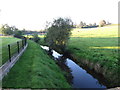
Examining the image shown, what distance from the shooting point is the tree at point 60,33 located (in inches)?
1179

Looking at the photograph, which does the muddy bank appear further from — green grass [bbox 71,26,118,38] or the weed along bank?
green grass [bbox 71,26,118,38]

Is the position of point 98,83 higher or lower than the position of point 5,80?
lower

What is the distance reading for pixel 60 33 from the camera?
1180 inches

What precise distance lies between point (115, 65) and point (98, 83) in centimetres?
306

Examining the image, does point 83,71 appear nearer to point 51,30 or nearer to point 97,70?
point 97,70

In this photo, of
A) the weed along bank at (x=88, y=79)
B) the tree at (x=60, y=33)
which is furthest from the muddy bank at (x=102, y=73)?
the tree at (x=60, y=33)

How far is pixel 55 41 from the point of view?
31.3 metres

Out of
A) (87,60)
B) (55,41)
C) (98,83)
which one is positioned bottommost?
(98,83)

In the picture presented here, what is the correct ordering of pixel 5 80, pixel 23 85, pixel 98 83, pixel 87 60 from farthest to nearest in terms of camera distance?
pixel 87 60 → pixel 98 83 → pixel 5 80 → pixel 23 85

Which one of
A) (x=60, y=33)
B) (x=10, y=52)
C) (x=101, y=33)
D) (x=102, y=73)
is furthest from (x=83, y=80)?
(x=101, y=33)

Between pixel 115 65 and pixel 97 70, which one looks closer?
pixel 115 65

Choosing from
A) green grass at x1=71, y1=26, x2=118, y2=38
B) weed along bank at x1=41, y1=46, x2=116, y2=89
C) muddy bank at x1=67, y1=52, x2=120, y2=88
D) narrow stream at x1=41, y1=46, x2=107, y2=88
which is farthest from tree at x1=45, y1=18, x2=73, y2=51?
green grass at x1=71, y1=26, x2=118, y2=38

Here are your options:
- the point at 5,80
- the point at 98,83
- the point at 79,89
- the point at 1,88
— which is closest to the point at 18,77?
the point at 5,80

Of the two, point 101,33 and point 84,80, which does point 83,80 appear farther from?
point 101,33
